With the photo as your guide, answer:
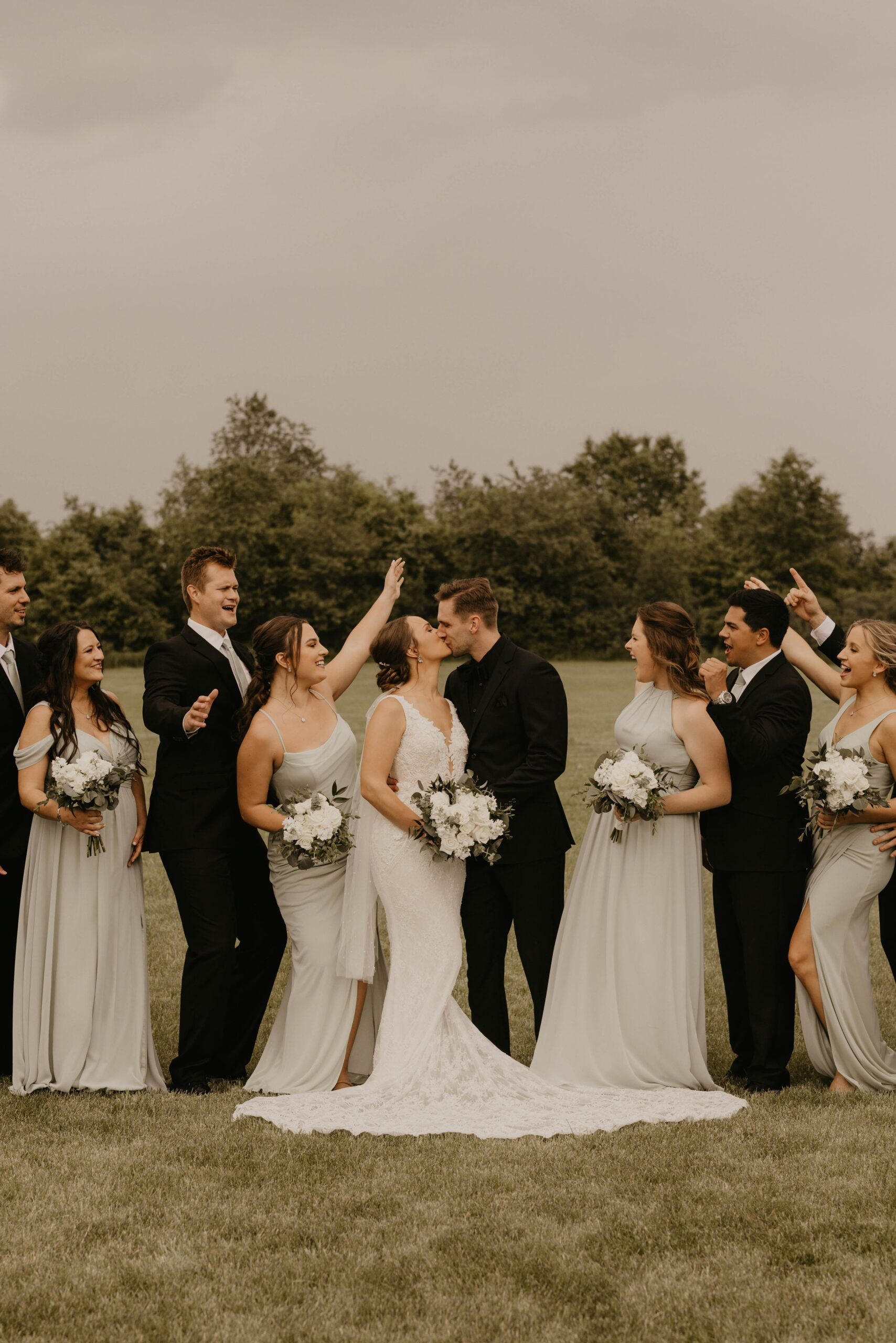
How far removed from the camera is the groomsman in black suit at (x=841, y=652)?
265 inches

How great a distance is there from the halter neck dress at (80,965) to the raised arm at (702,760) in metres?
2.89

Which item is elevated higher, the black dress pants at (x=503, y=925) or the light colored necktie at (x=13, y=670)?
the light colored necktie at (x=13, y=670)

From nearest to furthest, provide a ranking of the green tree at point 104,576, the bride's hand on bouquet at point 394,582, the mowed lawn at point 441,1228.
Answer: the mowed lawn at point 441,1228
the bride's hand on bouquet at point 394,582
the green tree at point 104,576

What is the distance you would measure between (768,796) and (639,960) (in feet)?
3.60

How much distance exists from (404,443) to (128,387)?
17.5 meters

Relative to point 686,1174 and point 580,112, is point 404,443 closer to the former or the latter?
point 580,112

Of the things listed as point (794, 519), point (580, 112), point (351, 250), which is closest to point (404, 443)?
point (794, 519)

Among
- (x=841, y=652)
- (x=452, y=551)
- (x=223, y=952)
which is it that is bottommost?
(x=223, y=952)

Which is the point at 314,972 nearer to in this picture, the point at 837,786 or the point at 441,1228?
the point at 441,1228

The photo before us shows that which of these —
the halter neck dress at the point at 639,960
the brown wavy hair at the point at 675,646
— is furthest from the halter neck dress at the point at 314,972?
the brown wavy hair at the point at 675,646

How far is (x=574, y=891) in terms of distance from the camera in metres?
7.03

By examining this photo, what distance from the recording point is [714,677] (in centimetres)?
680

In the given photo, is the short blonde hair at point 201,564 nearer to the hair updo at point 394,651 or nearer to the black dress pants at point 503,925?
the hair updo at point 394,651

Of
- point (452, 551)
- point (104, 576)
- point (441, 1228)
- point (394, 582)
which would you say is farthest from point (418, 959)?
point (452, 551)
